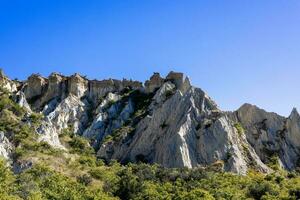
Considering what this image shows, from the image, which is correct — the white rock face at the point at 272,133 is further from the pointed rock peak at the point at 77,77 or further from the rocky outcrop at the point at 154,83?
the pointed rock peak at the point at 77,77

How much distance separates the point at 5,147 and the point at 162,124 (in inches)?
1188

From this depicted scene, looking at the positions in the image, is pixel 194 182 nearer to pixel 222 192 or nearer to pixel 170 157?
pixel 222 192

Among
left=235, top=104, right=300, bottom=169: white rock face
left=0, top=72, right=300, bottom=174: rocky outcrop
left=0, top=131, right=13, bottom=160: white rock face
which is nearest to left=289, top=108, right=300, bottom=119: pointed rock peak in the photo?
left=235, top=104, right=300, bottom=169: white rock face

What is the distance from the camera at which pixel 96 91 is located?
126 meters

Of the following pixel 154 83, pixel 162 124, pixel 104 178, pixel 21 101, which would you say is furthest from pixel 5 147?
pixel 154 83

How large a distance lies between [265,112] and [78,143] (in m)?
37.9

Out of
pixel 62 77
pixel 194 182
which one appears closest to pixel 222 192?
pixel 194 182

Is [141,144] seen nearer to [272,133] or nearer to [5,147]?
[5,147]

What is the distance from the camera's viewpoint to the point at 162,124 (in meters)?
99.5

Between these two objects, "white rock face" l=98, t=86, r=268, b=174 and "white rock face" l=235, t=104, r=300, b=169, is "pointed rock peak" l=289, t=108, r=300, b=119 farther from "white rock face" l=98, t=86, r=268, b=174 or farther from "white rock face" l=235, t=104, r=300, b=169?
"white rock face" l=98, t=86, r=268, b=174

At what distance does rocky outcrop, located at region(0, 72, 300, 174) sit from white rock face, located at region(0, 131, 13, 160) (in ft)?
0.59

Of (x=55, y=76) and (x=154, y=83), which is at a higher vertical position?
(x=55, y=76)

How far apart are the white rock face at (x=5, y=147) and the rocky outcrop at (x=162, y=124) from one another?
0.18 m

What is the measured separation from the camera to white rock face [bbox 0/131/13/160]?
8309 centimetres
